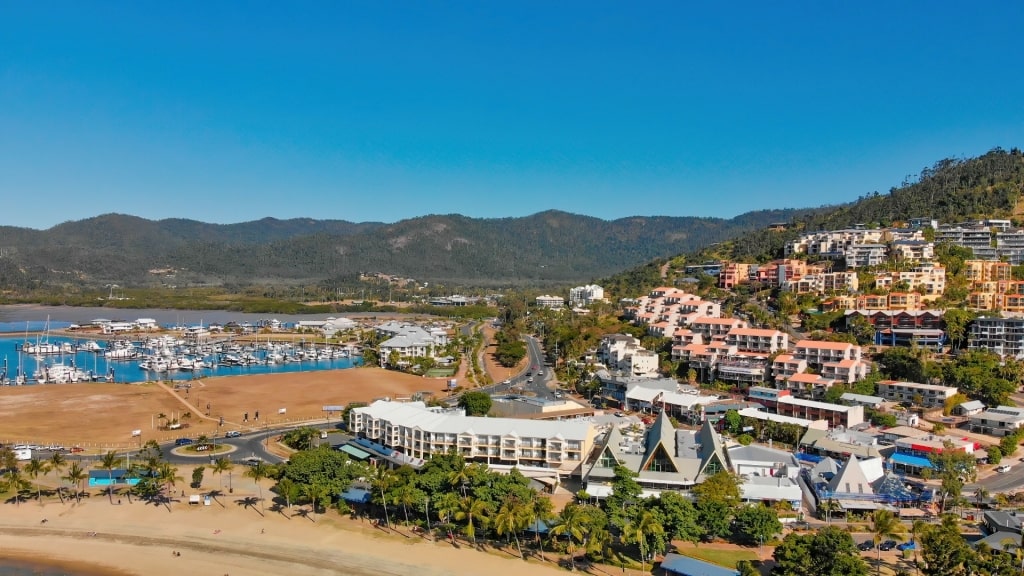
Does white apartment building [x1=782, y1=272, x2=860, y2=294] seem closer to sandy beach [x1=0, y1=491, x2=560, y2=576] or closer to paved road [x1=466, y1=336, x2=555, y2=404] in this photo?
paved road [x1=466, y1=336, x2=555, y2=404]

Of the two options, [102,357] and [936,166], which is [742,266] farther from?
[102,357]

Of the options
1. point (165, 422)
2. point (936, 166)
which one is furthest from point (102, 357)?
point (936, 166)

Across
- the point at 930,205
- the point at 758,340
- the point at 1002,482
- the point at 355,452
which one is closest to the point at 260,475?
the point at 355,452

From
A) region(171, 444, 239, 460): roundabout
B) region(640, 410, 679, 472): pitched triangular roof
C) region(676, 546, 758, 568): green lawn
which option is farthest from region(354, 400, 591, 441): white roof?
region(676, 546, 758, 568): green lawn

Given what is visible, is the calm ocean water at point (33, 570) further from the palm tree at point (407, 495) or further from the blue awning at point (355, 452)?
the blue awning at point (355, 452)

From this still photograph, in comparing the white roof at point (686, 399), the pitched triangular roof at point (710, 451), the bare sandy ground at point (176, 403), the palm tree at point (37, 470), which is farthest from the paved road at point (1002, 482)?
the palm tree at point (37, 470)

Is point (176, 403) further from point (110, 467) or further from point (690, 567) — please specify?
point (690, 567)
